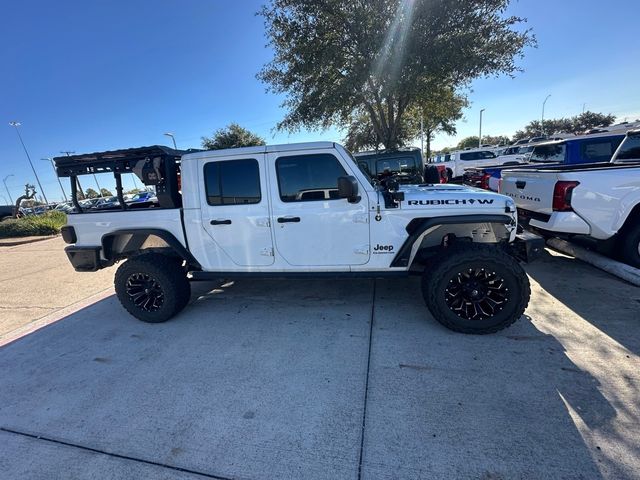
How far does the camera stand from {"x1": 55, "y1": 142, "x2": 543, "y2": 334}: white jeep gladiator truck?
308 centimetres

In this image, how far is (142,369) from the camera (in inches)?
115

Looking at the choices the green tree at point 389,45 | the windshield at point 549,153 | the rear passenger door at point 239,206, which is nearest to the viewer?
the rear passenger door at point 239,206

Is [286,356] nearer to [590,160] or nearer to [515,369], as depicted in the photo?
[515,369]

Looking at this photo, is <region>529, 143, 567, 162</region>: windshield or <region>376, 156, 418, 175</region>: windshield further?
<region>376, 156, 418, 175</region>: windshield

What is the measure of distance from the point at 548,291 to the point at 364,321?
7.90 feet

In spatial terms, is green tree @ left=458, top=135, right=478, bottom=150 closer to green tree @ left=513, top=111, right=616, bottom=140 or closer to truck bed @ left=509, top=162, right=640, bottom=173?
green tree @ left=513, top=111, right=616, bottom=140

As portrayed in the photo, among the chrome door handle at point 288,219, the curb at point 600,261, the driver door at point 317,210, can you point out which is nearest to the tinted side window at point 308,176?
the driver door at point 317,210

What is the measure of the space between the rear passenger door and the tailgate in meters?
3.66

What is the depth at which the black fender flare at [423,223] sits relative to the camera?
3.05 metres

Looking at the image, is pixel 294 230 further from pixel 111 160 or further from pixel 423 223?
pixel 111 160

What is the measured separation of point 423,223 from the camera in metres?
3.17

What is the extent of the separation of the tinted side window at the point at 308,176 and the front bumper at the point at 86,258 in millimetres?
2380

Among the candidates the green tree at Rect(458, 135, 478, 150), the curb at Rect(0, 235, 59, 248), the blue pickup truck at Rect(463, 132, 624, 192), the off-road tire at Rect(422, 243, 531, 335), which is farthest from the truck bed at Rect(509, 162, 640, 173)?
the green tree at Rect(458, 135, 478, 150)

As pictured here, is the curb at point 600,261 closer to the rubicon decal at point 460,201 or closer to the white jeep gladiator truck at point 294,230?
the white jeep gladiator truck at point 294,230
